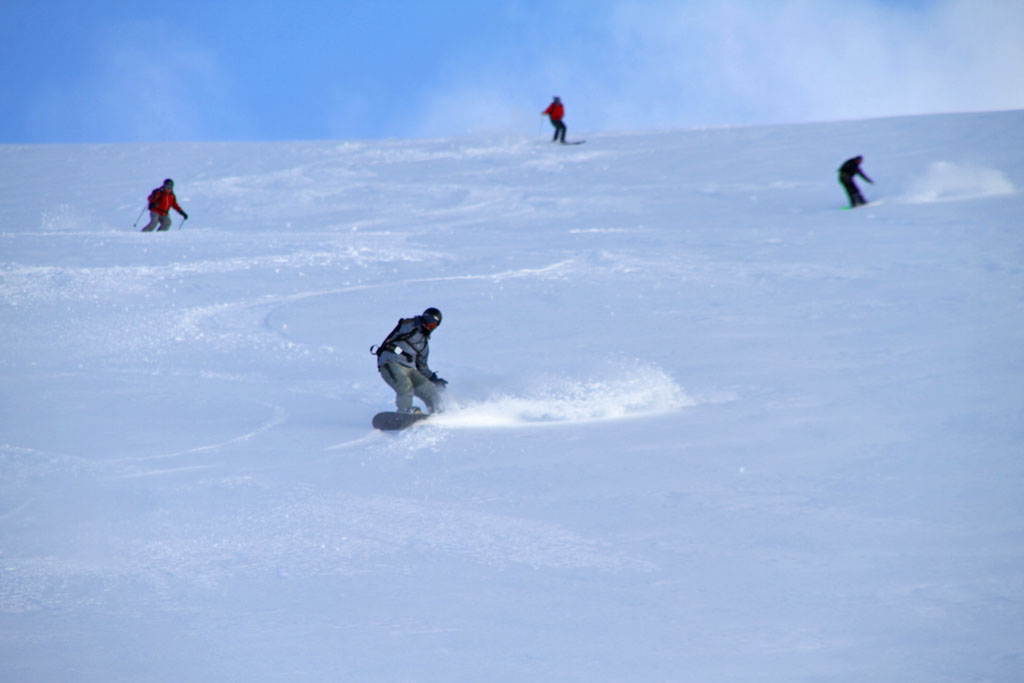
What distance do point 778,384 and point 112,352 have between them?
702 centimetres

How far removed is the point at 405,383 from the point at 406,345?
31cm

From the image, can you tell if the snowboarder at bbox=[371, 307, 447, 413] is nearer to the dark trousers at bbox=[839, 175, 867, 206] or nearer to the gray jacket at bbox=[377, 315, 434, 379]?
the gray jacket at bbox=[377, 315, 434, 379]

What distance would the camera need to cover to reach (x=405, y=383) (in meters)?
7.64

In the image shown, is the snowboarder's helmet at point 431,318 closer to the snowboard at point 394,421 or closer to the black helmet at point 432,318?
the black helmet at point 432,318

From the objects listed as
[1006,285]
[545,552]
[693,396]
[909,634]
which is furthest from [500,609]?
[1006,285]

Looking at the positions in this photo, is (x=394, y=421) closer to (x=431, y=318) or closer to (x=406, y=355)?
(x=406, y=355)

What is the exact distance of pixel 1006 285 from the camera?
33.4 feet

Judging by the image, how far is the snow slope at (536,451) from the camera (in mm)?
4195

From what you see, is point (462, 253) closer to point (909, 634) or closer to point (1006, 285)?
point (1006, 285)

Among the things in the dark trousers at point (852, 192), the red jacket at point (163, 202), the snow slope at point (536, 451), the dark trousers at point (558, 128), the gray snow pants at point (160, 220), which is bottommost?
the snow slope at point (536, 451)

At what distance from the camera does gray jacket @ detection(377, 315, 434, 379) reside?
7629mm

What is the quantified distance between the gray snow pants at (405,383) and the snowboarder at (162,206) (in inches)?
422

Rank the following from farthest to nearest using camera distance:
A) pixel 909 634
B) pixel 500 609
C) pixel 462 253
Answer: pixel 462 253 < pixel 500 609 < pixel 909 634

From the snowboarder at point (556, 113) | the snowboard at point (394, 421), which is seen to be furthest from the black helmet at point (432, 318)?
the snowboarder at point (556, 113)
